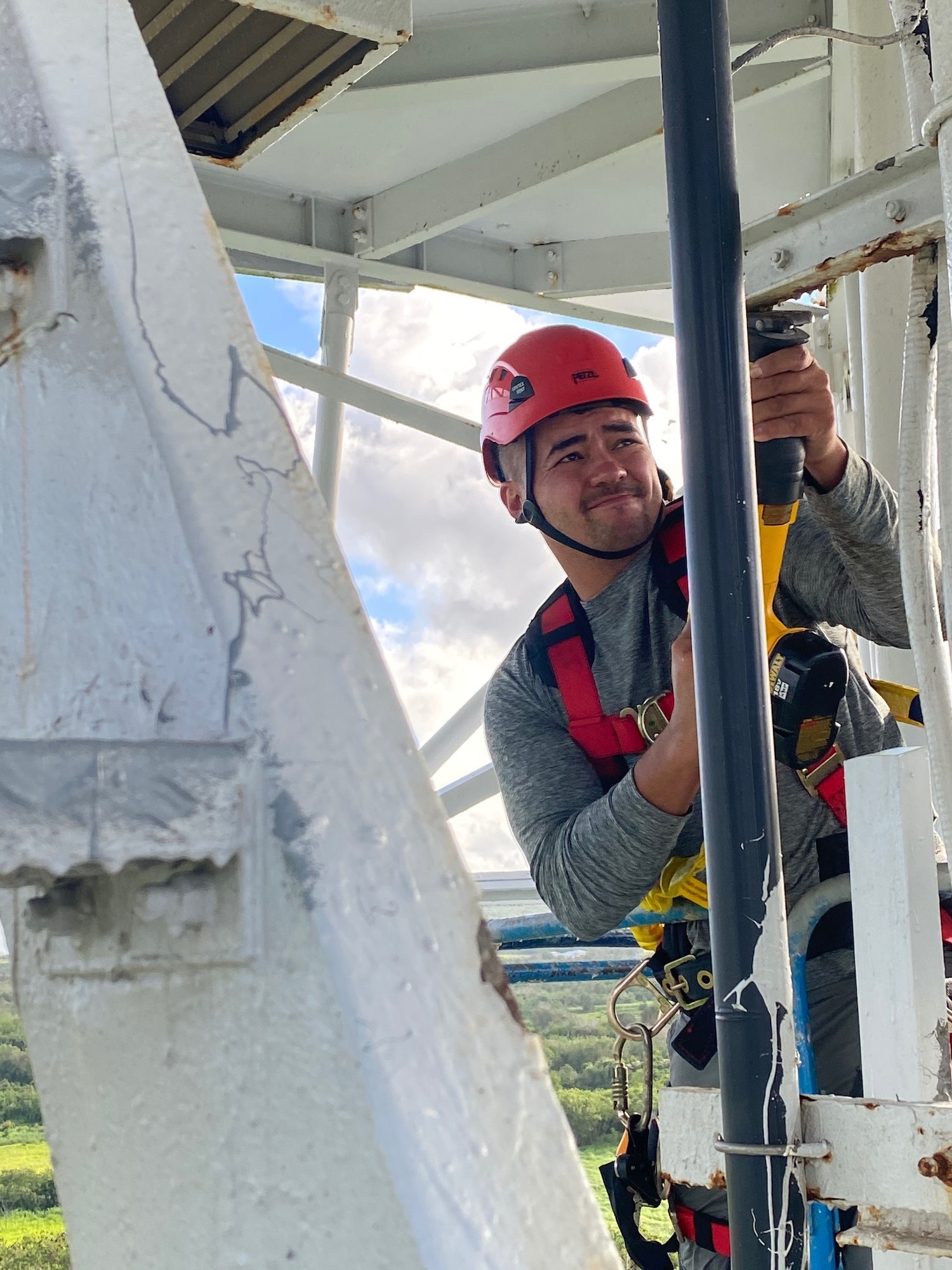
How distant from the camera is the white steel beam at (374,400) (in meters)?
5.49

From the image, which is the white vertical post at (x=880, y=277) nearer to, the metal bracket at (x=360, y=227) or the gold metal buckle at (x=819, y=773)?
the gold metal buckle at (x=819, y=773)

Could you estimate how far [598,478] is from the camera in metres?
2.55

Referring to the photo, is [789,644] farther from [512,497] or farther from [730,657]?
[512,497]

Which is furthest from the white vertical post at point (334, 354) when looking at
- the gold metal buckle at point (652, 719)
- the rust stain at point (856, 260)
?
the rust stain at point (856, 260)

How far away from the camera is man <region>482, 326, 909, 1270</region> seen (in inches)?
74.5

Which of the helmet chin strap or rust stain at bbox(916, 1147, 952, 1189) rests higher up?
the helmet chin strap

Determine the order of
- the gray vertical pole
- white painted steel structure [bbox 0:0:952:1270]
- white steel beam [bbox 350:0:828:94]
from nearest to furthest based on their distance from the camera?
white painted steel structure [bbox 0:0:952:1270], the gray vertical pole, white steel beam [bbox 350:0:828:94]

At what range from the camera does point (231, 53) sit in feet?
4.56

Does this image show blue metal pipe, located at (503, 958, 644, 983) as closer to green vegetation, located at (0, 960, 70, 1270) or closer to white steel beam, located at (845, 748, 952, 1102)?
white steel beam, located at (845, 748, 952, 1102)

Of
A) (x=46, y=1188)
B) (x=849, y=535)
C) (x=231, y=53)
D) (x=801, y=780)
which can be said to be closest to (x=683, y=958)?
(x=801, y=780)

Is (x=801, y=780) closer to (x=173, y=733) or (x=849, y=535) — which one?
(x=849, y=535)

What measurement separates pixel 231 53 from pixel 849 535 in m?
1.15

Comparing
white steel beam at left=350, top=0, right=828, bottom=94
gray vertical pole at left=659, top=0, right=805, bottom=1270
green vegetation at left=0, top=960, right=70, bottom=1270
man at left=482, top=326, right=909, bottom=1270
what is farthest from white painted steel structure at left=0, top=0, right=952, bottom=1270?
green vegetation at left=0, top=960, right=70, bottom=1270

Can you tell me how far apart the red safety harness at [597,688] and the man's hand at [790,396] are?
52 cm
